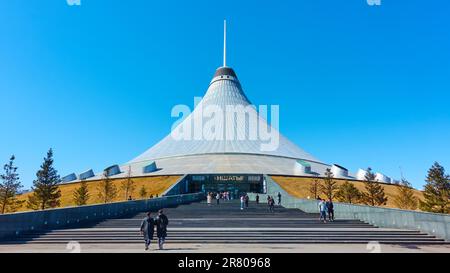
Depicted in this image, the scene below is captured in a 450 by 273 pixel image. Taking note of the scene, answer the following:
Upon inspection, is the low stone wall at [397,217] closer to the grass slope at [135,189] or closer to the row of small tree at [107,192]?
the grass slope at [135,189]

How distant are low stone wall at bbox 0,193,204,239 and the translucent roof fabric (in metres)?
33.8

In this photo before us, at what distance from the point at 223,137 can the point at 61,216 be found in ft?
145

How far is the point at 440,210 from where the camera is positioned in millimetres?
27438

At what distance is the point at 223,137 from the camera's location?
5581cm

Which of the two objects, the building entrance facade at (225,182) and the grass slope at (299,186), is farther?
the building entrance facade at (225,182)

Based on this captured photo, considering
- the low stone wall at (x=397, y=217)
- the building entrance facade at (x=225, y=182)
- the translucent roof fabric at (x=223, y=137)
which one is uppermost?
the translucent roof fabric at (x=223, y=137)

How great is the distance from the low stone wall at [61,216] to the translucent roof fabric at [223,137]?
3383cm

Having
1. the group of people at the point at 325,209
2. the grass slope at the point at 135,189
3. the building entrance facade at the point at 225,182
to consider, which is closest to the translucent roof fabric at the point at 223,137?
the grass slope at the point at 135,189

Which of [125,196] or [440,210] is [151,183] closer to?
[125,196]

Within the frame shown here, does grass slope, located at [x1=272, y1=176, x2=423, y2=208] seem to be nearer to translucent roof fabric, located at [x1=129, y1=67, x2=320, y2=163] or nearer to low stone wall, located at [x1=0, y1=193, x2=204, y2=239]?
translucent roof fabric, located at [x1=129, y1=67, x2=320, y2=163]

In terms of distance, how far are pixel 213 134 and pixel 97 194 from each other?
24.0 meters

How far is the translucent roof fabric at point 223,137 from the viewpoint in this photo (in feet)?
173

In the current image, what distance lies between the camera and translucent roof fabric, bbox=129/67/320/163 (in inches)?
2077
